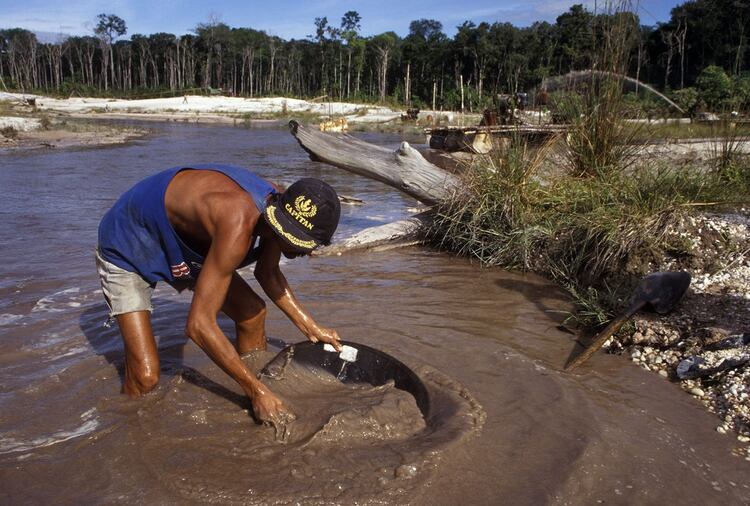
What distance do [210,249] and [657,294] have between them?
8.95 feet

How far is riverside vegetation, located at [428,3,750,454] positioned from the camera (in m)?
3.65

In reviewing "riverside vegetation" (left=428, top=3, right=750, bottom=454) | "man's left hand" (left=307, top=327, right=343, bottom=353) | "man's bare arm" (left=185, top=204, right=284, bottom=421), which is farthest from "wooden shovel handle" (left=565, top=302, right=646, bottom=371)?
"man's bare arm" (left=185, top=204, right=284, bottom=421)

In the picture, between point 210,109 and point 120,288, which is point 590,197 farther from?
point 210,109

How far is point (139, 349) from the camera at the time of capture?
2895mm

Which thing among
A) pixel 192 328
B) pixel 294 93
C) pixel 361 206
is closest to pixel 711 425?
pixel 192 328

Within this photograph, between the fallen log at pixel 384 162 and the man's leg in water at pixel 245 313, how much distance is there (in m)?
3.20

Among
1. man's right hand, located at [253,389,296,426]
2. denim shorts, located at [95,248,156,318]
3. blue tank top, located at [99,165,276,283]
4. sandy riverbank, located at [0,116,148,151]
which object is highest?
sandy riverbank, located at [0,116,148,151]

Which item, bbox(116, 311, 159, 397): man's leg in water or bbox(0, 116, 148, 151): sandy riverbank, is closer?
bbox(116, 311, 159, 397): man's leg in water

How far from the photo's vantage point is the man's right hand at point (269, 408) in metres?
2.47

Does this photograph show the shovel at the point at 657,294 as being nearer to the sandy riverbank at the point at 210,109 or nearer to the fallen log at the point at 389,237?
the fallen log at the point at 389,237

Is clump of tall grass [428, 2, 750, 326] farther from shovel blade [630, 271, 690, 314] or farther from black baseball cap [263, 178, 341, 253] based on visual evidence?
black baseball cap [263, 178, 341, 253]

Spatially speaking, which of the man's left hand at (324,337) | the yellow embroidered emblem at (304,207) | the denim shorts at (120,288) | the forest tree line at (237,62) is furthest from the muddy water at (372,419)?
the forest tree line at (237,62)

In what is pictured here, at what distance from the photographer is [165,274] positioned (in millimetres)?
2873

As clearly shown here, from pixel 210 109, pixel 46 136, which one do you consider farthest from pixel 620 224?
pixel 210 109
